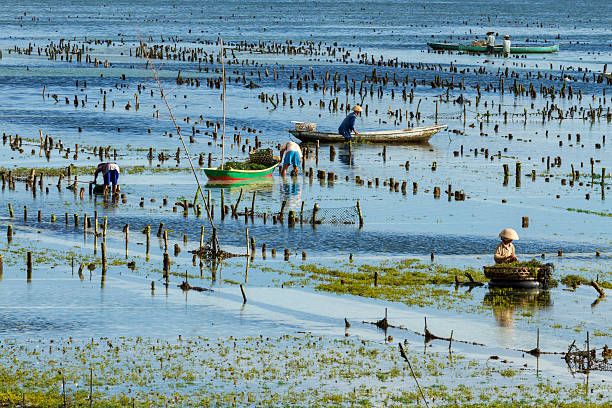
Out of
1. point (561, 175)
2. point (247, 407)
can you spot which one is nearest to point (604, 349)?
point (247, 407)

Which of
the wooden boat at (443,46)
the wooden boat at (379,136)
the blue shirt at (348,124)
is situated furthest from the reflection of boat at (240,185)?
the wooden boat at (443,46)

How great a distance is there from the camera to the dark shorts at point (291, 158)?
53.8m

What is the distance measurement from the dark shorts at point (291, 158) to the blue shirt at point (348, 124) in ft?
27.7

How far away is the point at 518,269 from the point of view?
3209 centimetres

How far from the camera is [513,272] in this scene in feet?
105

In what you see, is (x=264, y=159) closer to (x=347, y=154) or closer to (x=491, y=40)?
(x=347, y=154)

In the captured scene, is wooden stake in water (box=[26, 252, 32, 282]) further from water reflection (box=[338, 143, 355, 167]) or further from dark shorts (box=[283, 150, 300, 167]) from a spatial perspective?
water reflection (box=[338, 143, 355, 167])

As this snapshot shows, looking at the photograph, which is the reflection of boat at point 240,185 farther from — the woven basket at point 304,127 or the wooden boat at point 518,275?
the wooden boat at point 518,275

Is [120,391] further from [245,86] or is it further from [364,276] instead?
[245,86]

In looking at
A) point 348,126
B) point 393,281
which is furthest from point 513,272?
point 348,126

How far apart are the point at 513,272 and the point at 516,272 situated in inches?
3.4

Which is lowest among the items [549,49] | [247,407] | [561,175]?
[247,407]

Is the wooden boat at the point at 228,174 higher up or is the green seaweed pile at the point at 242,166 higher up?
the green seaweed pile at the point at 242,166

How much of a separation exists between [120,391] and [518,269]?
44.5 ft
